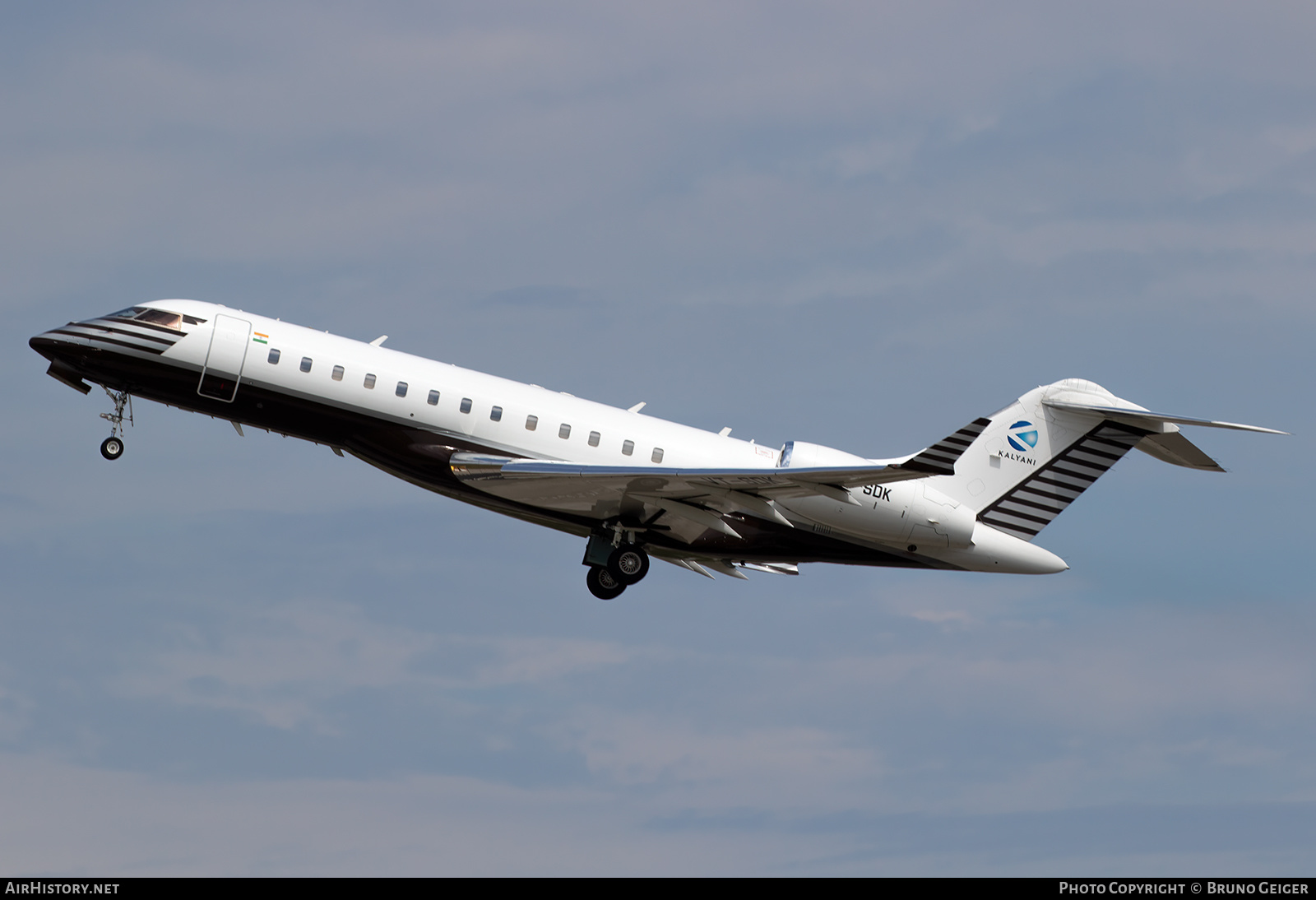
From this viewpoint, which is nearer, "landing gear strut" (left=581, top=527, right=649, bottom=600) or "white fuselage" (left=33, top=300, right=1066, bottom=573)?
"white fuselage" (left=33, top=300, right=1066, bottom=573)

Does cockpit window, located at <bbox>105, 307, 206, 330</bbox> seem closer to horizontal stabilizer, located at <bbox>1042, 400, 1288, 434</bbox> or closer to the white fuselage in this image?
the white fuselage

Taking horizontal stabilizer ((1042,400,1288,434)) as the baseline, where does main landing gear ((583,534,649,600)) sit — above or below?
below

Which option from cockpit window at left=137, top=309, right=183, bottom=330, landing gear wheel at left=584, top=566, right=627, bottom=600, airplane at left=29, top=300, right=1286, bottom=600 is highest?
cockpit window at left=137, top=309, right=183, bottom=330

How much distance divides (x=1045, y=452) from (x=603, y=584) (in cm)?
908

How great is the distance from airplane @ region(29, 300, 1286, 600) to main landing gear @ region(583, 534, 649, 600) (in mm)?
28

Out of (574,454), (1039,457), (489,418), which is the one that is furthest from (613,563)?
(1039,457)

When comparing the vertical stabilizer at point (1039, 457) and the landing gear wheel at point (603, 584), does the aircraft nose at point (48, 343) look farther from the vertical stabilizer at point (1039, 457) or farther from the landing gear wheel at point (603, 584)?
the vertical stabilizer at point (1039, 457)

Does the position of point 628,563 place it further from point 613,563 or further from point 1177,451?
point 1177,451

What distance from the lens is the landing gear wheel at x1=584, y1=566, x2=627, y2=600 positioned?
26.7 meters

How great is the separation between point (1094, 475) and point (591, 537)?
997 centimetres

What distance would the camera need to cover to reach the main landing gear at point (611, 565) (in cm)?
2647

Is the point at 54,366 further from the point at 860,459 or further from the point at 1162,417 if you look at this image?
the point at 1162,417

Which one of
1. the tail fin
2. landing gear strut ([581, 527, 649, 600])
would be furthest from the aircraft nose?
the tail fin

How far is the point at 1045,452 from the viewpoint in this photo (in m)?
27.9
